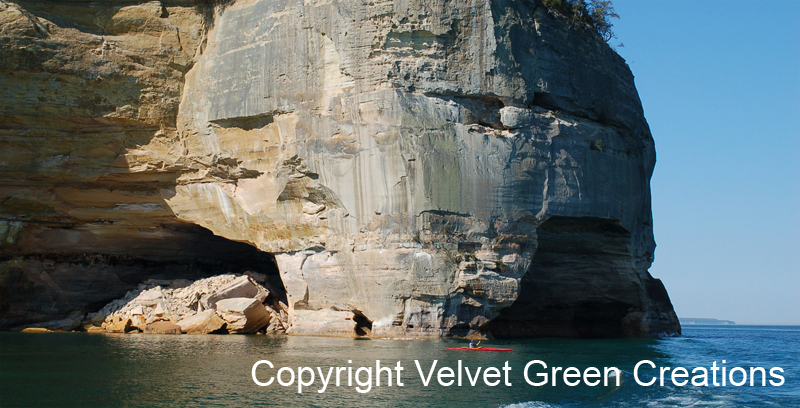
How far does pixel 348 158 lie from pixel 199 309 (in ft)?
25.4

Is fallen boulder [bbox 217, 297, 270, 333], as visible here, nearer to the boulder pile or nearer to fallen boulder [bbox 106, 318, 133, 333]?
the boulder pile

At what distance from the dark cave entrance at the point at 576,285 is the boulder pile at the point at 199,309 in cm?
803

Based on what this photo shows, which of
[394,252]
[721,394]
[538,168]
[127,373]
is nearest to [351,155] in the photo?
[394,252]

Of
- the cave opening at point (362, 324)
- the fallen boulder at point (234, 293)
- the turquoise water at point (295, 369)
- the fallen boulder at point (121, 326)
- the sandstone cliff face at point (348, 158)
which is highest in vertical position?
the sandstone cliff face at point (348, 158)

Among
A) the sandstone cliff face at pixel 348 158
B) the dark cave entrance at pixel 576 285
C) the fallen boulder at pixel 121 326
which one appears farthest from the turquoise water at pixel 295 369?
the dark cave entrance at pixel 576 285

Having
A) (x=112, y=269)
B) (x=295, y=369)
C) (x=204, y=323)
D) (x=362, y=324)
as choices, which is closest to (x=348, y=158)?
(x=362, y=324)

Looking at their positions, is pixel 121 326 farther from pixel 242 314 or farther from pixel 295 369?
pixel 295 369

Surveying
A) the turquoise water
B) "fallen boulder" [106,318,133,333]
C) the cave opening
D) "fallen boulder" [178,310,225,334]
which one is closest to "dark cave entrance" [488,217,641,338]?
the turquoise water

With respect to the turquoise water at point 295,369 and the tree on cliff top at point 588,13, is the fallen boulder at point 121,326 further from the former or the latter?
the tree on cliff top at point 588,13

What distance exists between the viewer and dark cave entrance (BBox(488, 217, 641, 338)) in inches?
939

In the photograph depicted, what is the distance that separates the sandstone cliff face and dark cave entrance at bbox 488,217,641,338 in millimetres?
79

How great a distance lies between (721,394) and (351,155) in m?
11.7

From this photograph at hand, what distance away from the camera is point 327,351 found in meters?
16.6

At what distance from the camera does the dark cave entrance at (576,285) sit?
23.8m
